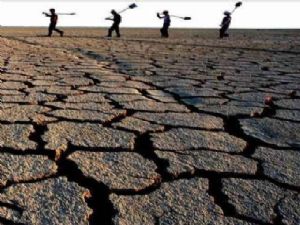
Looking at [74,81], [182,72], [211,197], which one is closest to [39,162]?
[211,197]

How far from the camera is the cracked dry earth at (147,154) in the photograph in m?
1.46

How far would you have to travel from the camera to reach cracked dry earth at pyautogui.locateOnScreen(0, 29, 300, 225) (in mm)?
1465

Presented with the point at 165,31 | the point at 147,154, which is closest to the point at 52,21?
the point at 165,31

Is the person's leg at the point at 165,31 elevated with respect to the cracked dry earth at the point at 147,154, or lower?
elevated

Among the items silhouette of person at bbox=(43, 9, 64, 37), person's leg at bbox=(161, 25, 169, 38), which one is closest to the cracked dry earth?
silhouette of person at bbox=(43, 9, 64, 37)

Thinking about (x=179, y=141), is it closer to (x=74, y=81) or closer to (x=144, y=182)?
(x=144, y=182)

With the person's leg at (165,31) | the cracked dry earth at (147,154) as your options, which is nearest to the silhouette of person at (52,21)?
the person's leg at (165,31)

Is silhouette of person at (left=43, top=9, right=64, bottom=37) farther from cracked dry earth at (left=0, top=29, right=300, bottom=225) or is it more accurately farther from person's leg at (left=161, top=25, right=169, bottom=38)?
cracked dry earth at (left=0, top=29, right=300, bottom=225)

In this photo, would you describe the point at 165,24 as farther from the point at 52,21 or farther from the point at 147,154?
the point at 147,154

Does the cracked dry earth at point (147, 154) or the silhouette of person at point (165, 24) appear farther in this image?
the silhouette of person at point (165, 24)

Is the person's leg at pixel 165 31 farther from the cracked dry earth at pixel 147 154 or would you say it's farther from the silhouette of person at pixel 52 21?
the cracked dry earth at pixel 147 154

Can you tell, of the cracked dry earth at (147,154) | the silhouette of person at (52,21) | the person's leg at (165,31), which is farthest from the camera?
the person's leg at (165,31)

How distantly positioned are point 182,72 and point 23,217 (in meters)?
3.88

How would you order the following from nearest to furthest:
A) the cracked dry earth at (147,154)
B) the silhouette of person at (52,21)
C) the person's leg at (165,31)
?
1. the cracked dry earth at (147,154)
2. the silhouette of person at (52,21)
3. the person's leg at (165,31)
